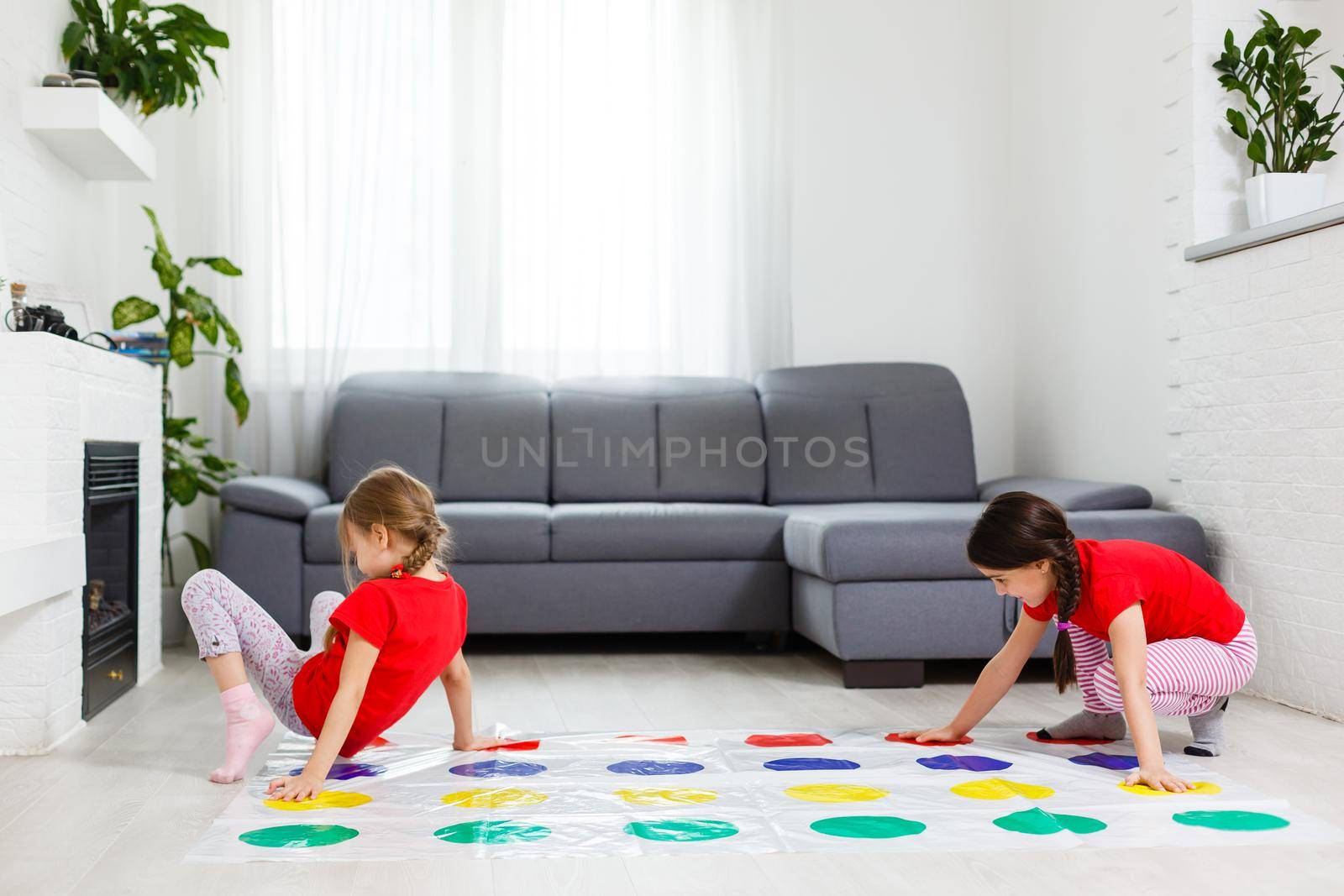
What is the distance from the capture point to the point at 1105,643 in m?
2.32

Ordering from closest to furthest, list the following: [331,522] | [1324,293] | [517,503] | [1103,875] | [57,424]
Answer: [1103,875]
[57,424]
[1324,293]
[331,522]
[517,503]

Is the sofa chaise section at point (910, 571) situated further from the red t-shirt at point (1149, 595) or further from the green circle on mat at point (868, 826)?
the green circle on mat at point (868, 826)

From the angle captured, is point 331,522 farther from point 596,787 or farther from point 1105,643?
point 1105,643

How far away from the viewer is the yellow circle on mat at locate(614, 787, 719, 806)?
6.36 feet

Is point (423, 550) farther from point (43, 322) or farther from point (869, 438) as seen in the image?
point (869, 438)

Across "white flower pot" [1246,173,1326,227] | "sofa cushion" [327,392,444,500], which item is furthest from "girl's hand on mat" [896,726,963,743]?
"sofa cushion" [327,392,444,500]

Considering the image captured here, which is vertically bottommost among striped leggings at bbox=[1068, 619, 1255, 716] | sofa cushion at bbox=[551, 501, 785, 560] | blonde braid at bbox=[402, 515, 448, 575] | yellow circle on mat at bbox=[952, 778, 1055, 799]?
yellow circle on mat at bbox=[952, 778, 1055, 799]

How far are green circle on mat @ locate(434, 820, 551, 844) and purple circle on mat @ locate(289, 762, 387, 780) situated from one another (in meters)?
0.38

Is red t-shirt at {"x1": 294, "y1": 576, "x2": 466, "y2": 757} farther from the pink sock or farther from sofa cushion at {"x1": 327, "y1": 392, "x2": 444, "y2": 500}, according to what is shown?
sofa cushion at {"x1": 327, "y1": 392, "x2": 444, "y2": 500}

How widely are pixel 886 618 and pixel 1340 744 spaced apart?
40.7 inches

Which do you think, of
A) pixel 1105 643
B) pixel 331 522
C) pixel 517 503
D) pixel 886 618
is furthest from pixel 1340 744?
pixel 331 522

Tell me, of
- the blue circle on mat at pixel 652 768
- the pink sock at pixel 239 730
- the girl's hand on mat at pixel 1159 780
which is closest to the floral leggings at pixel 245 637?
the pink sock at pixel 239 730

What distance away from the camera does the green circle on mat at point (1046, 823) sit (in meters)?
1.76

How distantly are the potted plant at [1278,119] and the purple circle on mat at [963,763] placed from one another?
178cm
